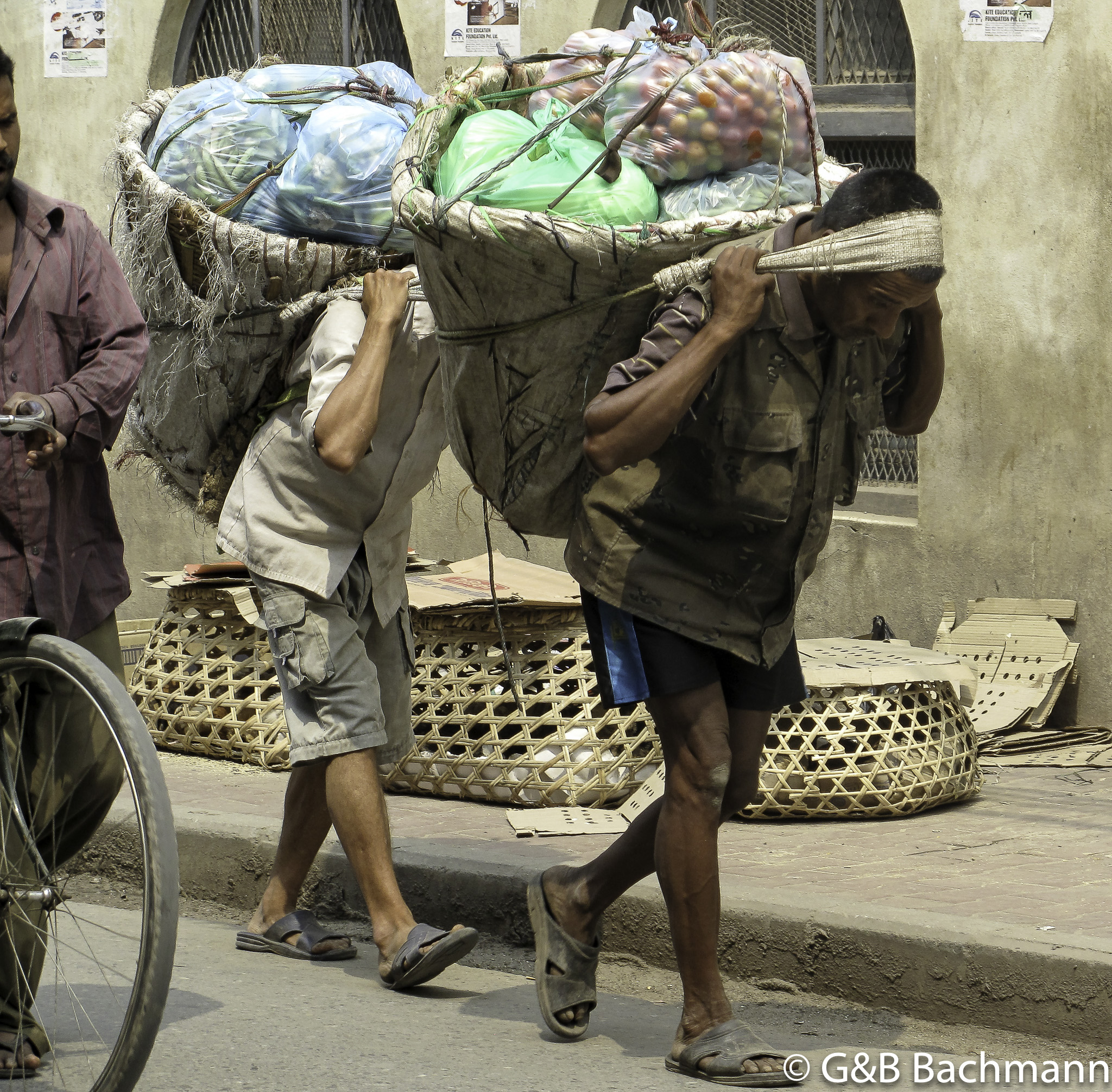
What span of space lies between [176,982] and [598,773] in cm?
165

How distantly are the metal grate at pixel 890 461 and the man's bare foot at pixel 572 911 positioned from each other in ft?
12.2

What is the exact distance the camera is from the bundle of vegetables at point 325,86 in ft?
14.1

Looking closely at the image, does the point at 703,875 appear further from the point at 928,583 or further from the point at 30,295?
the point at 928,583

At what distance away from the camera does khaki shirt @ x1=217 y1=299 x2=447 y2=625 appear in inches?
155

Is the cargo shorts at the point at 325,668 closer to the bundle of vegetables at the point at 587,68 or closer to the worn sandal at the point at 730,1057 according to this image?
the worn sandal at the point at 730,1057

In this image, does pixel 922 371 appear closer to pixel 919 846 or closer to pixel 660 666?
pixel 660 666

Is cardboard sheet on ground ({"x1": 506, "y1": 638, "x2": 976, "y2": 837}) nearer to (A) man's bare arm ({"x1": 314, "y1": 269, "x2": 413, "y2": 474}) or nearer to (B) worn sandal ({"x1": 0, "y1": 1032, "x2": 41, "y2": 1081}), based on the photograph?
(A) man's bare arm ({"x1": 314, "y1": 269, "x2": 413, "y2": 474})

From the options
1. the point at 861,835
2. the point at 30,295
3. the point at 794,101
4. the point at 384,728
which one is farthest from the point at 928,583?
the point at 30,295

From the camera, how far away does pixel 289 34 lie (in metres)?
8.57

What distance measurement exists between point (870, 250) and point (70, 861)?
2009mm

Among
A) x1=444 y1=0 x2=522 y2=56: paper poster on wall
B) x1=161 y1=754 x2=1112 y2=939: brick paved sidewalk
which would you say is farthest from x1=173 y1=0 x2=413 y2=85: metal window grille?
x1=161 y1=754 x2=1112 y2=939: brick paved sidewalk

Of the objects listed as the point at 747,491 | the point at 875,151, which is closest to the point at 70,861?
the point at 747,491

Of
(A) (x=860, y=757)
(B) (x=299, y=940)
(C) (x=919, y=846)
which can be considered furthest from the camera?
(A) (x=860, y=757)

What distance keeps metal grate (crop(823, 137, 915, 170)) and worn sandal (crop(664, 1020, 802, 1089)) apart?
4.52 m
